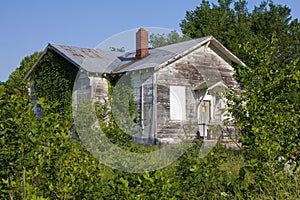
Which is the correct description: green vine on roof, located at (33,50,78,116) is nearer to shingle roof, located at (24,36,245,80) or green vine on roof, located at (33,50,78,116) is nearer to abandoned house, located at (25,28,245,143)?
abandoned house, located at (25,28,245,143)

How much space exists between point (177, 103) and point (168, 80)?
44.1 inches

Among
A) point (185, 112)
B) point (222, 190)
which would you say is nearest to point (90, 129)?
point (222, 190)

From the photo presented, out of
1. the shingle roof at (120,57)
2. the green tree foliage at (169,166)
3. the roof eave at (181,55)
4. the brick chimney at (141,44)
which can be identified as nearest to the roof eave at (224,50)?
the shingle roof at (120,57)

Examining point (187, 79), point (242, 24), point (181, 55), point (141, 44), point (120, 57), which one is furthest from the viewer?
point (242, 24)

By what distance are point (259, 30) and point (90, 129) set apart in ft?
101

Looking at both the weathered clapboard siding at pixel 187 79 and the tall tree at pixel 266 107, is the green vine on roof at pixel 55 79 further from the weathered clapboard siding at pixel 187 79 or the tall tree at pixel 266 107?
the tall tree at pixel 266 107

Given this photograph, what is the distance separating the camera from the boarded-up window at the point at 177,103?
19.1m

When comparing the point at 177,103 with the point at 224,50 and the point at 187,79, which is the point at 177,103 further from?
the point at 224,50

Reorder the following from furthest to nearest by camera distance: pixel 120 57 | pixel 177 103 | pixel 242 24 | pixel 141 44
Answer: pixel 242 24, pixel 120 57, pixel 141 44, pixel 177 103

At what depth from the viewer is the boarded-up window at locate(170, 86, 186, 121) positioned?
19125 mm

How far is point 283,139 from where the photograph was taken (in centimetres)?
666

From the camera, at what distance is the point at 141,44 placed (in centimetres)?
2023

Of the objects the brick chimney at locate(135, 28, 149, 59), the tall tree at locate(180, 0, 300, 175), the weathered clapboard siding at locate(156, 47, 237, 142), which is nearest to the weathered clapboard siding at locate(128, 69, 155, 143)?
the weathered clapboard siding at locate(156, 47, 237, 142)

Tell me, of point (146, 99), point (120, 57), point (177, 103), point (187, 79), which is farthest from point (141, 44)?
point (177, 103)
